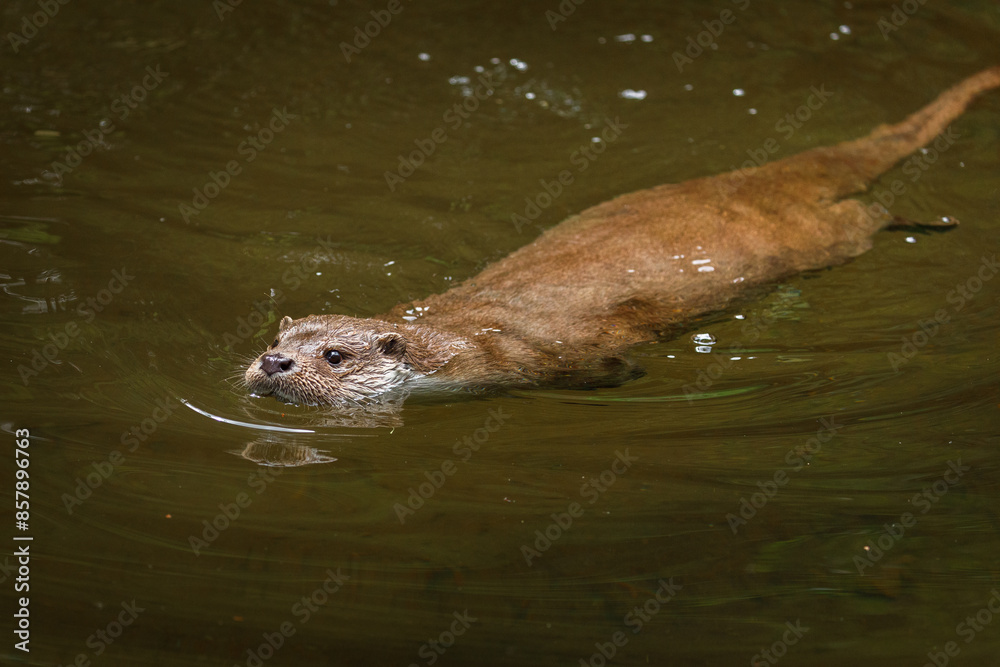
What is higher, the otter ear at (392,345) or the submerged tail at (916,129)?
the otter ear at (392,345)

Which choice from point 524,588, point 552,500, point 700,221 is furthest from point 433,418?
Result: point 700,221

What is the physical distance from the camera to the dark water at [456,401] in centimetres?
333

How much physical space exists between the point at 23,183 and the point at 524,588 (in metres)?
4.91

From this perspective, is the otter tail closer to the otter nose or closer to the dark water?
the dark water

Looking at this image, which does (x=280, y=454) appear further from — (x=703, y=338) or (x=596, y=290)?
(x=703, y=338)

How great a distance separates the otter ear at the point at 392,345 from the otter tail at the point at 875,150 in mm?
2907

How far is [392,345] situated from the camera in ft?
15.7

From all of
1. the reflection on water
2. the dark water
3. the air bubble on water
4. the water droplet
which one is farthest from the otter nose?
the air bubble on water

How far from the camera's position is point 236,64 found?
27.1 ft

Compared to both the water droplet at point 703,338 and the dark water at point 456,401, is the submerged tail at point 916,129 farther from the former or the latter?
the water droplet at point 703,338

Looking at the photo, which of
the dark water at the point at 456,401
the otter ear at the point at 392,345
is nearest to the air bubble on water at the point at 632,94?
the dark water at the point at 456,401

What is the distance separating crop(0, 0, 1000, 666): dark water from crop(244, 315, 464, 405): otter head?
0.46 ft

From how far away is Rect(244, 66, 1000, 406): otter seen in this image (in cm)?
479

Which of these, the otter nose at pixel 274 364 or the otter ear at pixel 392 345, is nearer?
the otter nose at pixel 274 364
